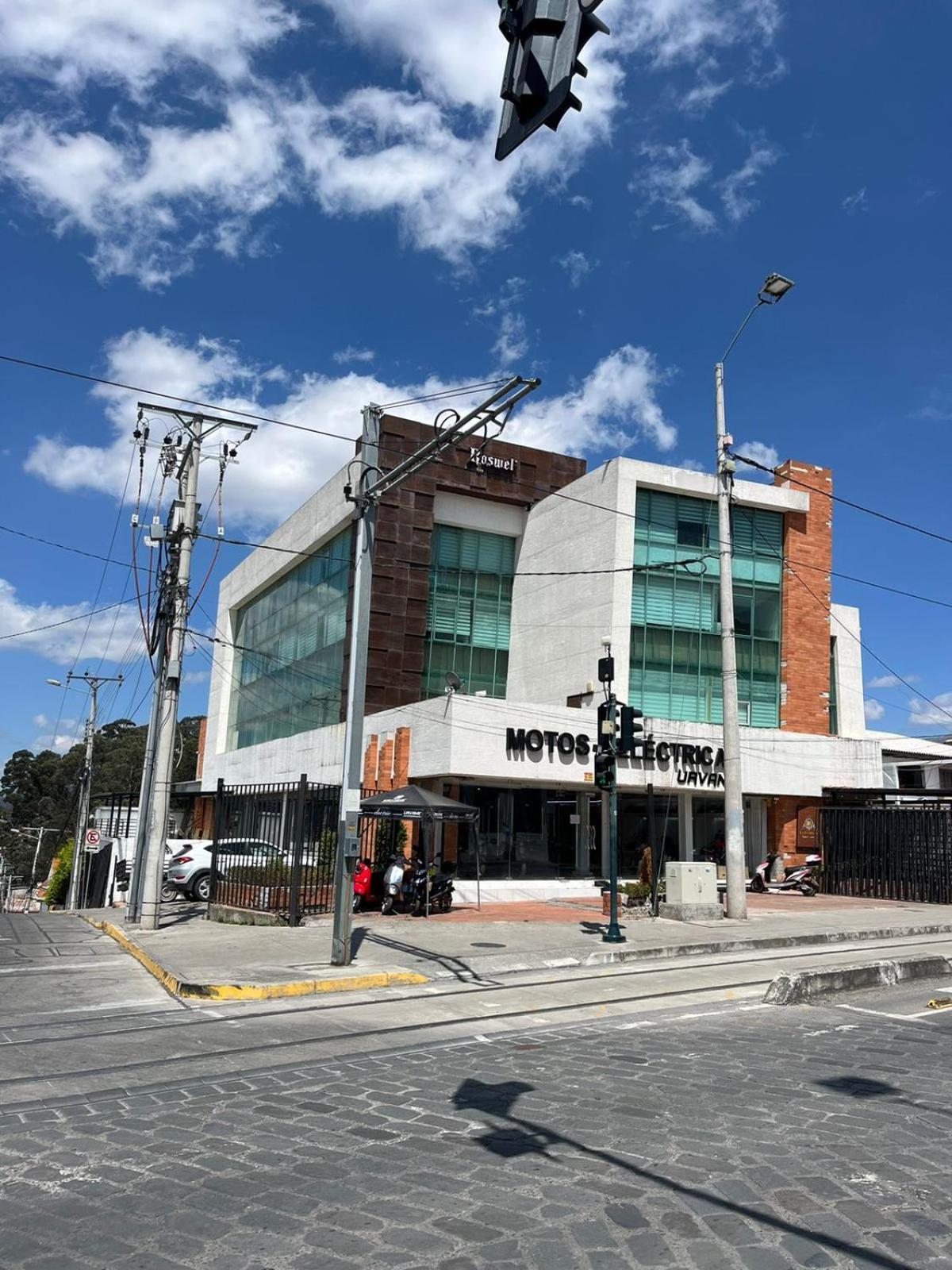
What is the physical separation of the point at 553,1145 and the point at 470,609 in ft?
104

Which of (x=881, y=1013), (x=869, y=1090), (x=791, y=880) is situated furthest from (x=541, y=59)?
(x=791, y=880)

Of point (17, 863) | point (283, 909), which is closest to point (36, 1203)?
point (283, 909)

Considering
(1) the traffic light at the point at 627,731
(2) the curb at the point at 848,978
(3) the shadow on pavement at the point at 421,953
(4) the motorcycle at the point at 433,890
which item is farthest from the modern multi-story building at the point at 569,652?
(2) the curb at the point at 848,978

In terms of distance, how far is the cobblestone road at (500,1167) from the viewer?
4.22 meters

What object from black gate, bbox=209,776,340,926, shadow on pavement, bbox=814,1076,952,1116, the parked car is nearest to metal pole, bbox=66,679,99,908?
the parked car

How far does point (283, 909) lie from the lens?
18188 millimetres

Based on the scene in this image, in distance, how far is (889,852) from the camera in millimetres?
25828

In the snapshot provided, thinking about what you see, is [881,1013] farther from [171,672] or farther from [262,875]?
[171,672]

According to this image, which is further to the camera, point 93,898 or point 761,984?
point 93,898

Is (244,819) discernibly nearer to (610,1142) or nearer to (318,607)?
(610,1142)

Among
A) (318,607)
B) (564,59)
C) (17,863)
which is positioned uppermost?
(318,607)

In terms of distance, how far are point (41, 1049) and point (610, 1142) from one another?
16.7 feet

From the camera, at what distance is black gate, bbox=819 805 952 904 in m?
24.6

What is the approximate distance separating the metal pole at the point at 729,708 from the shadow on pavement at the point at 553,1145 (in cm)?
1334
